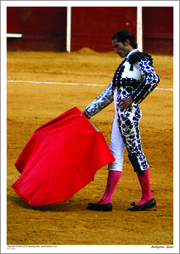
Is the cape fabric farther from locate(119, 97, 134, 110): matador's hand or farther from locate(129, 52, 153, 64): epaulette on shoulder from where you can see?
locate(129, 52, 153, 64): epaulette on shoulder

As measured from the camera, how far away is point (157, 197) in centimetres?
367

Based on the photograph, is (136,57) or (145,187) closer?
(136,57)

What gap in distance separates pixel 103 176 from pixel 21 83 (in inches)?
180

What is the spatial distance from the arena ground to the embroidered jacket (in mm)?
844

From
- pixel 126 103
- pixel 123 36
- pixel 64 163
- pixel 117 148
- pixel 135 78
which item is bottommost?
pixel 64 163

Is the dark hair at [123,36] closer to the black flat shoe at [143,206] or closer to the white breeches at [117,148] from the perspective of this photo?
the white breeches at [117,148]

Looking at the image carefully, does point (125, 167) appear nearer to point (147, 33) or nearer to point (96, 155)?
point (96, 155)

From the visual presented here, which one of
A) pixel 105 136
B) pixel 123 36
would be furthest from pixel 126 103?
pixel 105 136

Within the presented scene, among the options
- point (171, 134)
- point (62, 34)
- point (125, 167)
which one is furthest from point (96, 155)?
point (62, 34)

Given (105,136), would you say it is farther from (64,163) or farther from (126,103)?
(126,103)

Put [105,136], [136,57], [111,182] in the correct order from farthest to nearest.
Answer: [105,136] < [111,182] < [136,57]

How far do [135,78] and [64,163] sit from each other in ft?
2.56

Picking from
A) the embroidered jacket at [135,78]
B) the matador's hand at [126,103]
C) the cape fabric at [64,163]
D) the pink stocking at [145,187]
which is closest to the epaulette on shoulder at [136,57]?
the embroidered jacket at [135,78]

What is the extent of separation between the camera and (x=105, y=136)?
18.3 ft
